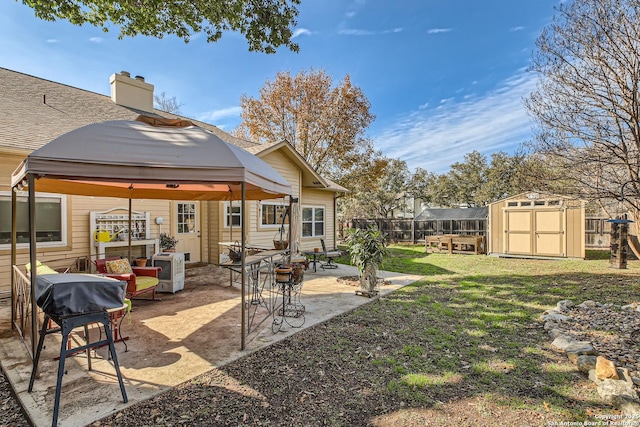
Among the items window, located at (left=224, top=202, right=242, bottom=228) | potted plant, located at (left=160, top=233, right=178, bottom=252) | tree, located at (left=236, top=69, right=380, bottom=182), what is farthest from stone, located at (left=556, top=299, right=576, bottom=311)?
tree, located at (left=236, top=69, right=380, bottom=182)

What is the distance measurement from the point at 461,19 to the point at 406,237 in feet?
40.0

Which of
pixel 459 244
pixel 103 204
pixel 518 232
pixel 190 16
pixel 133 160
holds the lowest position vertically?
pixel 459 244

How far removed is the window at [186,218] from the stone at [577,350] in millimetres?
9374

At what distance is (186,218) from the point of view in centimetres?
954

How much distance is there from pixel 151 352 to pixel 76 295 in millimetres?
1523

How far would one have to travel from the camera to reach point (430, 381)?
305 centimetres

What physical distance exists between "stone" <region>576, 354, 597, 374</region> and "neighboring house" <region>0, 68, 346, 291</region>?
6.54m

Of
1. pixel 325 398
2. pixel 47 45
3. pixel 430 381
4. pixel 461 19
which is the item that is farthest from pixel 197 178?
pixel 461 19

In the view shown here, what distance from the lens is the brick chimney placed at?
10.8 m

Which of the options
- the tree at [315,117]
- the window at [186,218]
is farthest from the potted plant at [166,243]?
the tree at [315,117]

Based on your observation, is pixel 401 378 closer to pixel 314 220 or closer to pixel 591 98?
pixel 591 98

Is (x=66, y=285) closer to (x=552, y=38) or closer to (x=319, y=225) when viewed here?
(x=552, y=38)

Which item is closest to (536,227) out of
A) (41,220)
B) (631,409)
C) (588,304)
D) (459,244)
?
(459,244)

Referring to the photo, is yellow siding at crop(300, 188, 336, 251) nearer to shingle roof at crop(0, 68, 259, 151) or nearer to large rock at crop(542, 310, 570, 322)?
shingle roof at crop(0, 68, 259, 151)
